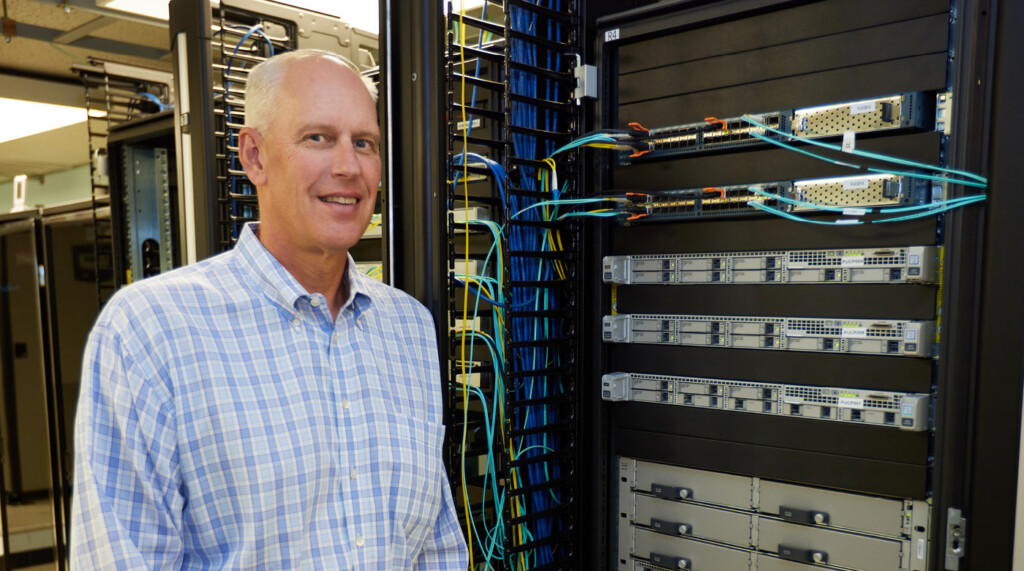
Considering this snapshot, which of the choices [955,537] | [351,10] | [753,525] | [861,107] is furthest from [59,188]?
[955,537]

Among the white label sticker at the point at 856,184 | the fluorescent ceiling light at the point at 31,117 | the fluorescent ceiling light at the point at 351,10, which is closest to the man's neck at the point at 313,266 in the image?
the white label sticker at the point at 856,184

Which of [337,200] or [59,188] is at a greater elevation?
[59,188]

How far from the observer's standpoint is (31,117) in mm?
4520

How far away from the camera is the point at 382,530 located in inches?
41.1

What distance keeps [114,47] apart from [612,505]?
3.57 meters

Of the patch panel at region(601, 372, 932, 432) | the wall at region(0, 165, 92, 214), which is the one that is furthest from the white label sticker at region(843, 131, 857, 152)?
the wall at region(0, 165, 92, 214)

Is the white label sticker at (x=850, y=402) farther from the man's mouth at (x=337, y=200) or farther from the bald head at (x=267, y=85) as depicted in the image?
the bald head at (x=267, y=85)

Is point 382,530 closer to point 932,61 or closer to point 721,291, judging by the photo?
point 721,291

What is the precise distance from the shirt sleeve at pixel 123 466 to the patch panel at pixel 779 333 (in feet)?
3.79

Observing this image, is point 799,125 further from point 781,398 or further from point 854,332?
point 781,398

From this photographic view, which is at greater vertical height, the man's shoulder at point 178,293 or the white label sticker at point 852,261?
the white label sticker at point 852,261

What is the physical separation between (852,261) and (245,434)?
1.23 metres

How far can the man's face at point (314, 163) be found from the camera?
1.04 meters

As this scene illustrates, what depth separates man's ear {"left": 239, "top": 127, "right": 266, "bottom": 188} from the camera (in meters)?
1.07
